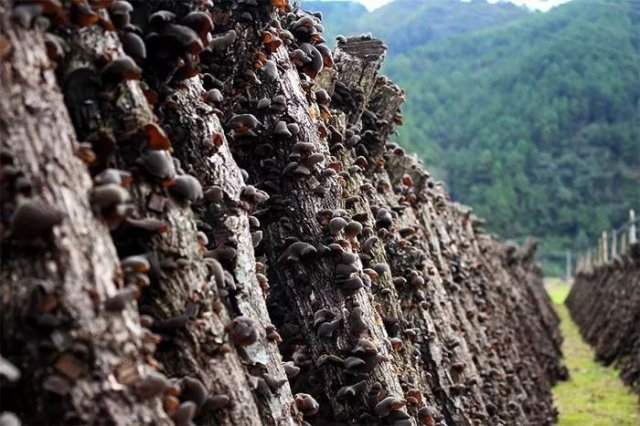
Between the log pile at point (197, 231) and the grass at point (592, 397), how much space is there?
7514mm

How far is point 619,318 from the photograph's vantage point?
67.6ft

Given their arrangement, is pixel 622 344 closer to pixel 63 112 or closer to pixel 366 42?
pixel 366 42

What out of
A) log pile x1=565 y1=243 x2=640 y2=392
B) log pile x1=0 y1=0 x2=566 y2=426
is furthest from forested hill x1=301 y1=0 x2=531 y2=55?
log pile x1=0 y1=0 x2=566 y2=426

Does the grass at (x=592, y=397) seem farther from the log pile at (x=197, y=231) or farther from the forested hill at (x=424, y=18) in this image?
the forested hill at (x=424, y=18)

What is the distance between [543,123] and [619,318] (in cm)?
9129

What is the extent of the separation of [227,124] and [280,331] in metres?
1.36

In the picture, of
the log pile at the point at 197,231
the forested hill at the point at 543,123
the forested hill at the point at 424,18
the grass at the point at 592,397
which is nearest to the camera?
the log pile at the point at 197,231

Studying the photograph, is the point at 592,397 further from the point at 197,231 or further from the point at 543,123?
the point at 543,123

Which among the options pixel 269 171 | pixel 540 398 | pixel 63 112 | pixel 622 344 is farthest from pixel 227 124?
pixel 622 344

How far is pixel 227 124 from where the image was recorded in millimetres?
4410

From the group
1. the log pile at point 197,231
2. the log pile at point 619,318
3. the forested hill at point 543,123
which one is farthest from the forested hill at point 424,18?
the log pile at point 197,231

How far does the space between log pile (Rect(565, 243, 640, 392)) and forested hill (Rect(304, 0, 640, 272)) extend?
6272cm

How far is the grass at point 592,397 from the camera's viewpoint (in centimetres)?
1341

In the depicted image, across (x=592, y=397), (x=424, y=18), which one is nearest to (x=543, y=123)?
(x=424, y=18)
